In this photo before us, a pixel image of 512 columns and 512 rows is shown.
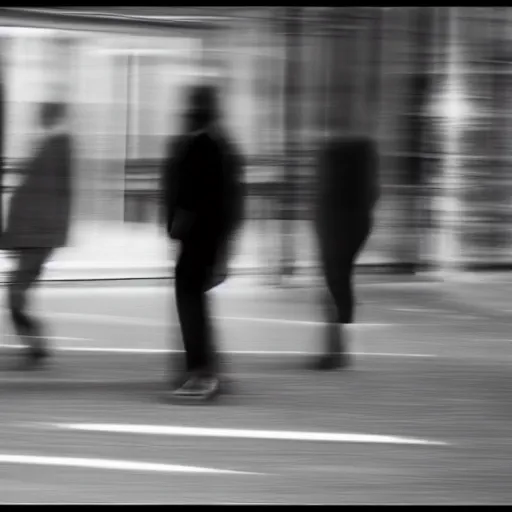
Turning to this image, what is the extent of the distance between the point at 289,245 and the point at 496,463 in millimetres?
9540

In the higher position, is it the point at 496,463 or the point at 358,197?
the point at 358,197

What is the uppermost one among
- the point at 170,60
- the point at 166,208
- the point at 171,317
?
the point at 170,60

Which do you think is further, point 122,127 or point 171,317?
point 122,127

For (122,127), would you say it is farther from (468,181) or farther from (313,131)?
(468,181)

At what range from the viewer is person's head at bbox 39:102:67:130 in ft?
30.6

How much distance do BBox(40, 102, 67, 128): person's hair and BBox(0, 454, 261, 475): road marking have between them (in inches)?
116

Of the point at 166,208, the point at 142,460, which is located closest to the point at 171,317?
the point at 166,208

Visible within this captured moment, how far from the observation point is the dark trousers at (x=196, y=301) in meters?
8.29

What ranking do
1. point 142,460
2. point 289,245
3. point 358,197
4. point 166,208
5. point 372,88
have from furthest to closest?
point 372,88, point 289,245, point 358,197, point 166,208, point 142,460

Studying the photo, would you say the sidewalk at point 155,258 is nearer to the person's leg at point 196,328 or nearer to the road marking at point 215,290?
the road marking at point 215,290

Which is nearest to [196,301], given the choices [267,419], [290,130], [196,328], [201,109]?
[196,328]

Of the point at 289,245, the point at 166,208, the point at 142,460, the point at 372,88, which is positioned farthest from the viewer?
the point at 372,88

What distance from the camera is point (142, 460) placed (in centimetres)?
680

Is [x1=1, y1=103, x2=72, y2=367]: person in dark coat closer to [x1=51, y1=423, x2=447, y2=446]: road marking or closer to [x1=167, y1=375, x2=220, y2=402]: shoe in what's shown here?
[x1=167, y1=375, x2=220, y2=402]: shoe
